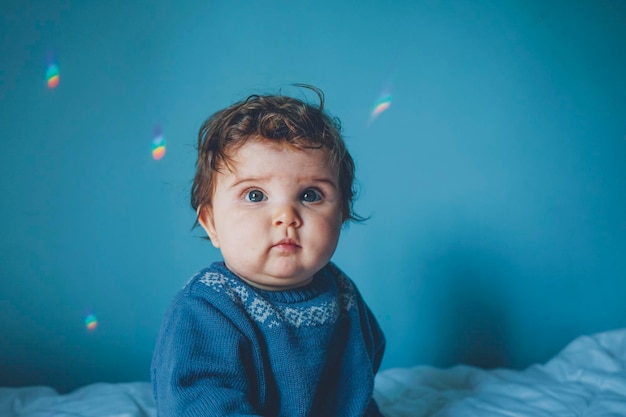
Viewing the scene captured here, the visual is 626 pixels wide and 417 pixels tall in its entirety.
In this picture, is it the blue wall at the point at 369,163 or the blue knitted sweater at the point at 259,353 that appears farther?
the blue wall at the point at 369,163

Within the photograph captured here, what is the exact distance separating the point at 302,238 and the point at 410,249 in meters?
0.73

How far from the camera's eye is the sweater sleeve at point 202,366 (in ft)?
2.38

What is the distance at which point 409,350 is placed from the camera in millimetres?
1552

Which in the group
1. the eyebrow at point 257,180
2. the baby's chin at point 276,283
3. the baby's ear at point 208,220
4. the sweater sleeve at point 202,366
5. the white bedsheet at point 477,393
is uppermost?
the eyebrow at point 257,180

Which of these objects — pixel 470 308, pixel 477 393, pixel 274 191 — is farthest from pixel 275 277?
pixel 470 308

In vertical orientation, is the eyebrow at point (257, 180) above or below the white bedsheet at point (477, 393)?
above

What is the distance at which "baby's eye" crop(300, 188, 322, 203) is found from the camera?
0.85 meters

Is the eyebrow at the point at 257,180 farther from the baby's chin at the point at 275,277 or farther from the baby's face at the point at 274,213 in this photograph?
the baby's chin at the point at 275,277

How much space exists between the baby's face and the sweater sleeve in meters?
0.09

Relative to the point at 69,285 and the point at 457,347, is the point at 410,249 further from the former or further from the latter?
the point at 69,285

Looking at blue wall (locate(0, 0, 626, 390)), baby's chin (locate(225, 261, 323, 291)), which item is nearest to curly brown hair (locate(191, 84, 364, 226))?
baby's chin (locate(225, 261, 323, 291))

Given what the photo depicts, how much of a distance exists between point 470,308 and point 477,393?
13.0 inches

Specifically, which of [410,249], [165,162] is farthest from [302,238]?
[410,249]

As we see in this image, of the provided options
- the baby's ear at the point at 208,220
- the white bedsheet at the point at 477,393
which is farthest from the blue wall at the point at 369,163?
the baby's ear at the point at 208,220
